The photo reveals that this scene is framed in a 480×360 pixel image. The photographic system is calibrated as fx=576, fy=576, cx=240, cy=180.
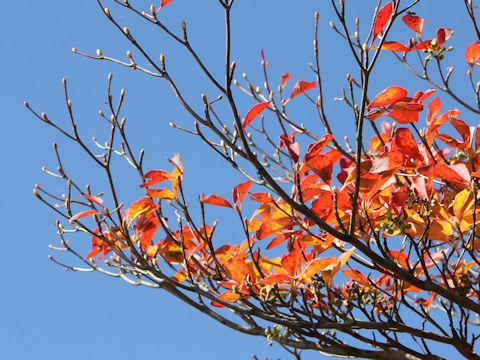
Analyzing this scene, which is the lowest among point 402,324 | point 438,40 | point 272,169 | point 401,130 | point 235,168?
Answer: point 402,324

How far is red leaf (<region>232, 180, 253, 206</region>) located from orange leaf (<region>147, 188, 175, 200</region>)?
18cm

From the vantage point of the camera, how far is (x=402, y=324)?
1702 mm

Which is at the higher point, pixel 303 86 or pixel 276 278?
pixel 303 86

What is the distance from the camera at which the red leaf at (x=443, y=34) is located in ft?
7.54

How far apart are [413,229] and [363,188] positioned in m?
0.25

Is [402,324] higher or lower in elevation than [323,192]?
lower

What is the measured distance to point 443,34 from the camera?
2.31m

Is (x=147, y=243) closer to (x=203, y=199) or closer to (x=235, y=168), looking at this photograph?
(x=203, y=199)

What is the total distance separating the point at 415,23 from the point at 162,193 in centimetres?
134

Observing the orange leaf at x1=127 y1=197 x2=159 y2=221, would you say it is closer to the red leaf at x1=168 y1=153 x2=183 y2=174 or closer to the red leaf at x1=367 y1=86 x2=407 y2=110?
the red leaf at x1=168 y1=153 x2=183 y2=174

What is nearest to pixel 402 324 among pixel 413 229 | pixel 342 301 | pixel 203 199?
pixel 342 301

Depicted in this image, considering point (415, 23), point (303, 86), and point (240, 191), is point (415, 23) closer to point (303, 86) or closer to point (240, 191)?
point (303, 86)

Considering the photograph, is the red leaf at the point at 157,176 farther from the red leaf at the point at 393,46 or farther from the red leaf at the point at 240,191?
the red leaf at the point at 393,46

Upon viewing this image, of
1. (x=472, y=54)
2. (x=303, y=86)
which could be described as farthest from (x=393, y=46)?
(x=472, y=54)
